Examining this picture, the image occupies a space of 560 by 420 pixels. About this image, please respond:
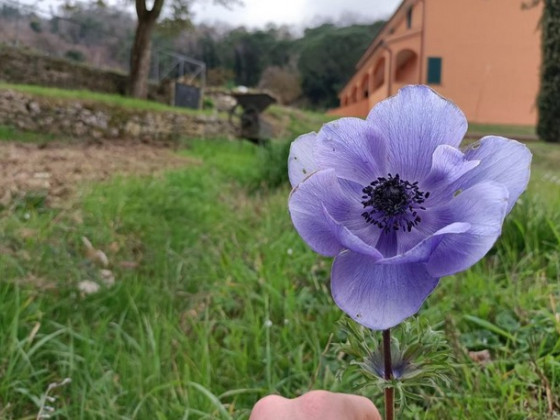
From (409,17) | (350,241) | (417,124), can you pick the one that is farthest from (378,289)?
(409,17)

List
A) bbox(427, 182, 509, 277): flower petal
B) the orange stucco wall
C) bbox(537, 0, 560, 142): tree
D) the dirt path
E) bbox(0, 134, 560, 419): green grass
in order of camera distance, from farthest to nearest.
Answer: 1. the orange stucco wall
2. bbox(537, 0, 560, 142): tree
3. the dirt path
4. bbox(0, 134, 560, 419): green grass
5. bbox(427, 182, 509, 277): flower petal

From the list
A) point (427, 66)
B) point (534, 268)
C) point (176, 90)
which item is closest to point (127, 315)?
point (534, 268)

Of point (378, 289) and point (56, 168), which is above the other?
point (378, 289)

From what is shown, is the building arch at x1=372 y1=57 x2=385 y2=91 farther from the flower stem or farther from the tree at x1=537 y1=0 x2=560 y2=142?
the flower stem

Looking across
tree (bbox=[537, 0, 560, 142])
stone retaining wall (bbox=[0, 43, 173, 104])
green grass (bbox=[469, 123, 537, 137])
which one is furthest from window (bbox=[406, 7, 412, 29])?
stone retaining wall (bbox=[0, 43, 173, 104])

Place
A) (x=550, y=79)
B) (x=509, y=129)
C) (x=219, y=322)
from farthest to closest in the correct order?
(x=509, y=129) < (x=550, y=79) < (x=219, y=322)

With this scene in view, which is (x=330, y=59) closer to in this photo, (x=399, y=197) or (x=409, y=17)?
(x=409, y=17)
